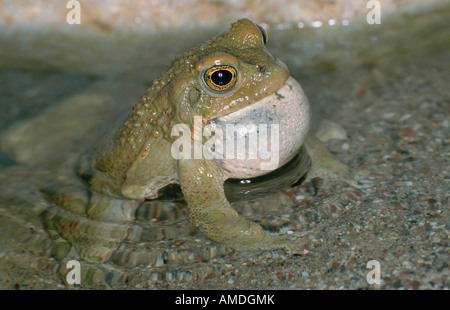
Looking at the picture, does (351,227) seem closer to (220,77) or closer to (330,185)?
(330,185)

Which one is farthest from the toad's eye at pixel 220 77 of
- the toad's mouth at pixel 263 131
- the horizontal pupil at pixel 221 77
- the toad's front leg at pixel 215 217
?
the toad's front leg at pixel 215 217

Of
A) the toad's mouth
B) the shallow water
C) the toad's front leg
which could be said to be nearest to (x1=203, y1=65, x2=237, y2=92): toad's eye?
the toad's mouth

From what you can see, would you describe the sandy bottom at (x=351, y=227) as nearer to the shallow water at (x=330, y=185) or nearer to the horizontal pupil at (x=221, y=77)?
the shallow water at (x=330, y=185)

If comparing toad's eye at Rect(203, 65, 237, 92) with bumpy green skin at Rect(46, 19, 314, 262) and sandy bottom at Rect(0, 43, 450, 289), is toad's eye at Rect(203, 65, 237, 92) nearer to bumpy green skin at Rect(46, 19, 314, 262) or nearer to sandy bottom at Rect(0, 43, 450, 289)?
bumpy green skin at Rect(46, 19, 314, 262)

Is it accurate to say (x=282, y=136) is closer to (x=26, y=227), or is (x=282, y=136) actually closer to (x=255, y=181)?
(x=255, y=181)

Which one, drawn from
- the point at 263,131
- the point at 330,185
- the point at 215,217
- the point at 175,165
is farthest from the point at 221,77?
the point at 330,185

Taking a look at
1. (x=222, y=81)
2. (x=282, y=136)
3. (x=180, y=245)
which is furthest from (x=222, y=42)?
(x=180, y=245)

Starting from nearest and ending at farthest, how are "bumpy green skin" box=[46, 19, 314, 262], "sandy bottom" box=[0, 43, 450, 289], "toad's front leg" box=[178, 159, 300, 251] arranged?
"sandy bottom" box=[0, 43, 450, 289] < "bumpy green skin" box=[46, 19, 314, 262] < "toad's front leg" box=[178, 159, 300, 251]
